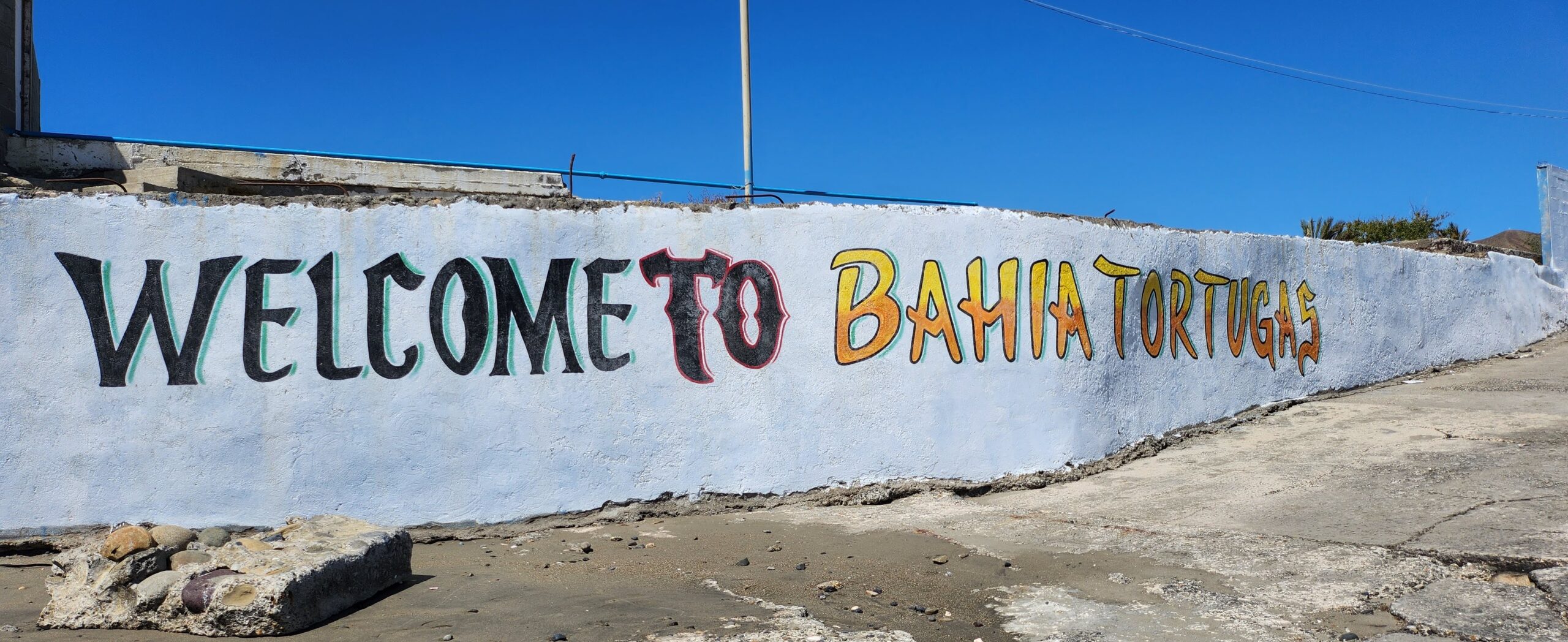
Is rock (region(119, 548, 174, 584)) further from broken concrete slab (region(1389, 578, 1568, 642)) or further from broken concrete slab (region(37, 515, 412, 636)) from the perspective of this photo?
broken concrete slab (region(1389, 578, 1568, 642))

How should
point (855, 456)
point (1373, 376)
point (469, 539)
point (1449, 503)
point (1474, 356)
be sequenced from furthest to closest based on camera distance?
point (1474, 356) < point (1373, 376) < point (855, 456) < point (469, 539) < point (1449, 503)

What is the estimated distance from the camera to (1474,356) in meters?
11.1

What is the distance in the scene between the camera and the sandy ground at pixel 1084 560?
4.10 meters

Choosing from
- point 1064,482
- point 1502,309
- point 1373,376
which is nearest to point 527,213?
point 1064,482

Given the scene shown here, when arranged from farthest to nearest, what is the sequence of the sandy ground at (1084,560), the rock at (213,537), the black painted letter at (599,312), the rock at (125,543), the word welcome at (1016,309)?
1. the word welcome at (1016,309)
2. the black painted letter at (599,312)
3. the rock at (213,537)
4. the rock at (125,543)
5. the sandy ground at (1084,560)

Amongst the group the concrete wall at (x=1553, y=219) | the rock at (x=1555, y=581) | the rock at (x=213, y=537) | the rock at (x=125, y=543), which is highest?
the concrete wall at (x=1553, y=219)

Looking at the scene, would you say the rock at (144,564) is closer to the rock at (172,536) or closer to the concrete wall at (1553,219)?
the rock at (172,536)

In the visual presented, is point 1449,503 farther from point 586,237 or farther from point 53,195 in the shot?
point 53,195

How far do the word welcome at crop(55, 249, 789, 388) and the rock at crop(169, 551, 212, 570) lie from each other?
162 cm

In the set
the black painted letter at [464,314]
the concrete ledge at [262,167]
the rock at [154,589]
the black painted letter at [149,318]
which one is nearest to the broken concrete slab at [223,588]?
the rock at [154,589]

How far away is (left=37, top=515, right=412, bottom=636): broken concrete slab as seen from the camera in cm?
396

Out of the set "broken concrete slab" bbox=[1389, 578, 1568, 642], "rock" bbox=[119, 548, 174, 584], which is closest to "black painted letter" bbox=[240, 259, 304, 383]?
"rock" bbox=[119, 548, 174, 584]

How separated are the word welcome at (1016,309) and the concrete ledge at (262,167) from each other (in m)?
4.92

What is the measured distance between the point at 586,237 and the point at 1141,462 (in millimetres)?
4333
